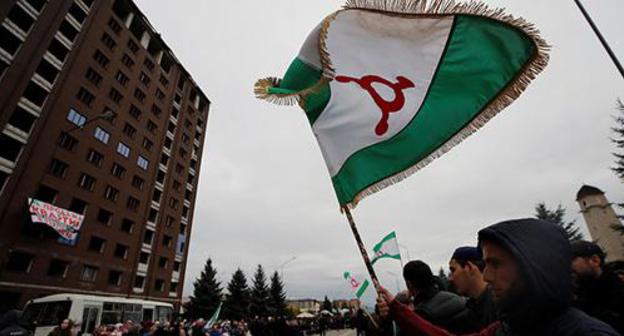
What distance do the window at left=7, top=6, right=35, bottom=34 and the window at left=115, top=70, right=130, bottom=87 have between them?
28.8ft

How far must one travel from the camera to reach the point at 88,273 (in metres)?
28.1

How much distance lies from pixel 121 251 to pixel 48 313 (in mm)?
19771

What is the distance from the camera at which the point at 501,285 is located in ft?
4.21

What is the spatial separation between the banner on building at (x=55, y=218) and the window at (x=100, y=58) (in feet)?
57.1

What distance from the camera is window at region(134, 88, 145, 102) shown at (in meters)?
38.1

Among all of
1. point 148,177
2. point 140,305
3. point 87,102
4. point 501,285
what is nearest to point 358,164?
point 501,285

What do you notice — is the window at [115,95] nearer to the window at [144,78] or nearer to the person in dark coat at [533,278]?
the window at [144,78]

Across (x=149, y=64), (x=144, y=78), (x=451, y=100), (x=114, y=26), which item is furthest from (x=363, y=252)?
(x=149, y=64)

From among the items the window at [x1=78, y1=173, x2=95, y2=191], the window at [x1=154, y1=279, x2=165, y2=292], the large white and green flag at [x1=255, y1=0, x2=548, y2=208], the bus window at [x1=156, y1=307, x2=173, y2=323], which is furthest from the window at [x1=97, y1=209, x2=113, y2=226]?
the large white and green flag at [x1=255, y1=0, x2=548, y2=208]

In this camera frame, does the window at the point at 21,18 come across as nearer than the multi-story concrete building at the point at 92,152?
No

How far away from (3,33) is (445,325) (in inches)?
1369

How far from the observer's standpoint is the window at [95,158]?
30.4 m

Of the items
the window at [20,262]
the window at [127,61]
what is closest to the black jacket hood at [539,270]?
the window at [20,262]

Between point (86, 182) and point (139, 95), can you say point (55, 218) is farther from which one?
point (139, 95)
